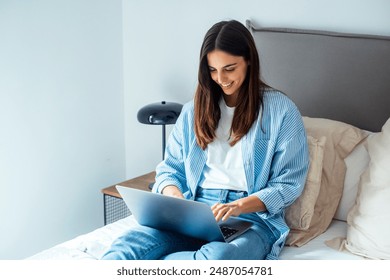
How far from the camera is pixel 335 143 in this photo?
6.29 ft

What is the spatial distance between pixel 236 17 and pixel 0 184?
1.09 metres

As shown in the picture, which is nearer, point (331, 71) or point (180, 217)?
point (180, 217)

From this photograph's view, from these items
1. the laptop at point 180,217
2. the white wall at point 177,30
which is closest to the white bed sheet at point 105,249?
the laptop at point 180,217

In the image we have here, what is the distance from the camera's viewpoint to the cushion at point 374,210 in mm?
1659

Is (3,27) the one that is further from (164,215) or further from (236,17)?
(164,215)

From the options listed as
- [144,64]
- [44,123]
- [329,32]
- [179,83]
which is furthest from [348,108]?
[44,123]

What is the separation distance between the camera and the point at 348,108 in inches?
81.0

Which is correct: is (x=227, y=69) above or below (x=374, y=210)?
above

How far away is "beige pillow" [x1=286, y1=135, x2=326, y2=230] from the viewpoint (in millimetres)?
1812

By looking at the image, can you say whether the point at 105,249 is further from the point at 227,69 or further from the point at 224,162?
the point at 227,69

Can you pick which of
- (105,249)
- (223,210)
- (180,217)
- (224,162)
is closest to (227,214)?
(223,210)

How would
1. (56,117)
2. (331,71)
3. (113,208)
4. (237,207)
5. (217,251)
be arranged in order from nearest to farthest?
1. (217,251)
2. (237,207)
3. (331,71)
4. (56,117)
5. (113,208)

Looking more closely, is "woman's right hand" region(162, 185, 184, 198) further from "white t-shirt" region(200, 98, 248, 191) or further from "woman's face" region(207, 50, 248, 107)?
"woman's face" region(207, 50, 248, 107)

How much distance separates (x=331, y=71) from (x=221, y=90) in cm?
43
